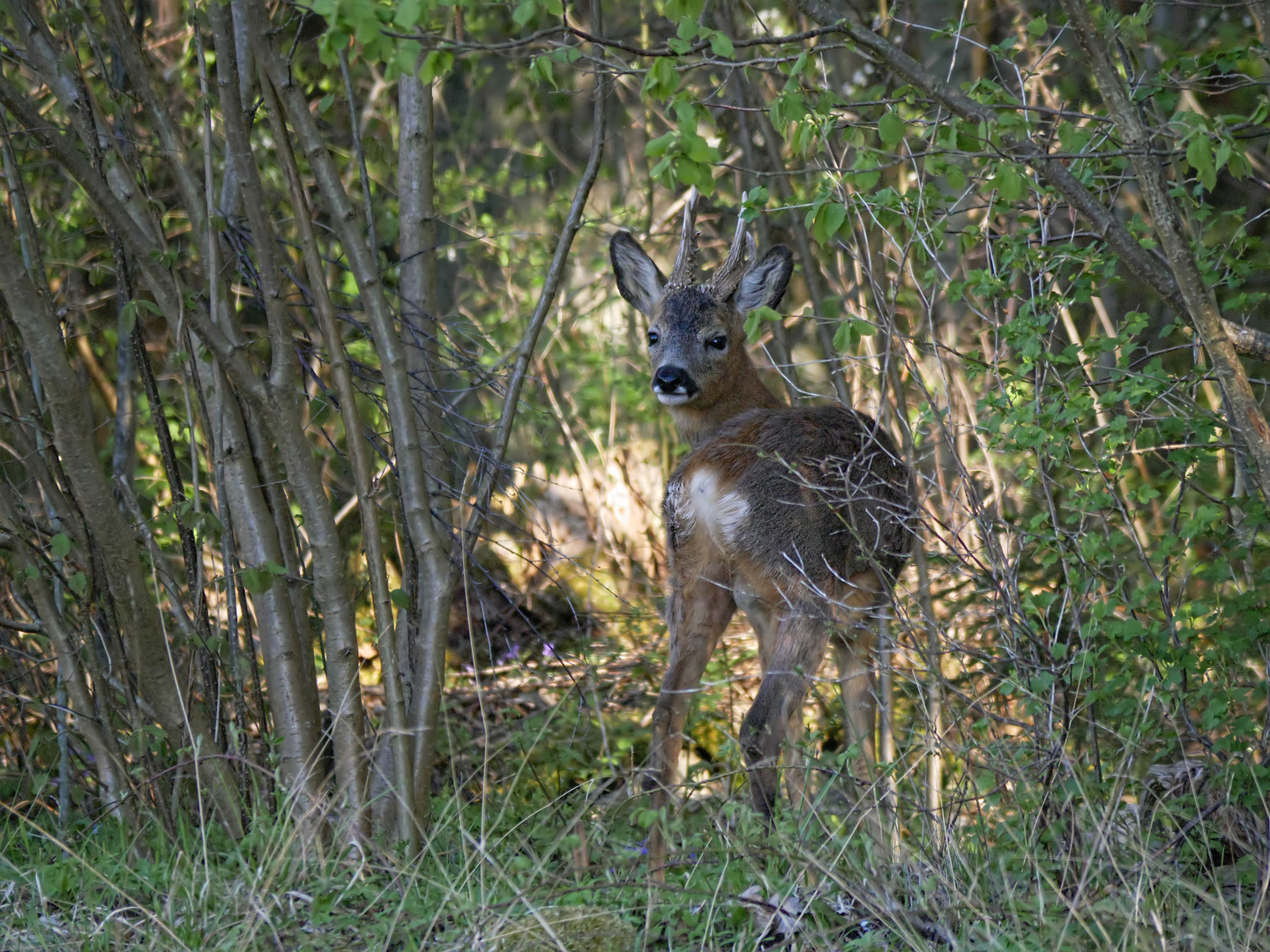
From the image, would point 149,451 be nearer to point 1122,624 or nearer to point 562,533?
point 562,533

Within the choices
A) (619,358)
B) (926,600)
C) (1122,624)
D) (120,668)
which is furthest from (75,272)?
(1122,624)

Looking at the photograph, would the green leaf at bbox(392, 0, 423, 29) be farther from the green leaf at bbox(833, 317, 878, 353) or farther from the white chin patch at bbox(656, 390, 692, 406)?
the white chin patch at bbox(656, 390, 692, 406)

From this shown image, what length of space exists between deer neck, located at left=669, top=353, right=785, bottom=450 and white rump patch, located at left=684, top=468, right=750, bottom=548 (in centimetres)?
93

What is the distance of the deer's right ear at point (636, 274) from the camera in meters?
5.59

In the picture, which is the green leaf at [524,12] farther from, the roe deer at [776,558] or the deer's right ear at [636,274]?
the deer's right ear at [636,274]

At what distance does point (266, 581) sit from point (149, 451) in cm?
432

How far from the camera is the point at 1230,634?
3471 millimetres

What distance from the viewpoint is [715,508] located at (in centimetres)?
413

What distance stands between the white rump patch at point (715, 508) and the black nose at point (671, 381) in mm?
825

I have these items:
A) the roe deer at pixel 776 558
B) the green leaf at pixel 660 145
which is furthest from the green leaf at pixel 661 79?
the roe deer at pixel 776 558

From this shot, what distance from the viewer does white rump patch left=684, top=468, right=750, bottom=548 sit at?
4094 mm

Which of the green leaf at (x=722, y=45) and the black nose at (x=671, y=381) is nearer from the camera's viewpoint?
the green leaf at (x=722, y=45)

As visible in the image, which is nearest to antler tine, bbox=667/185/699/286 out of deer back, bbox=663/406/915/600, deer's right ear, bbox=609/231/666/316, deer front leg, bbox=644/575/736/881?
deer's right ear, bbox=609/231/666/316

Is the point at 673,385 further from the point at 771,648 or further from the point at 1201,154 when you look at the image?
the point at 1201,154
